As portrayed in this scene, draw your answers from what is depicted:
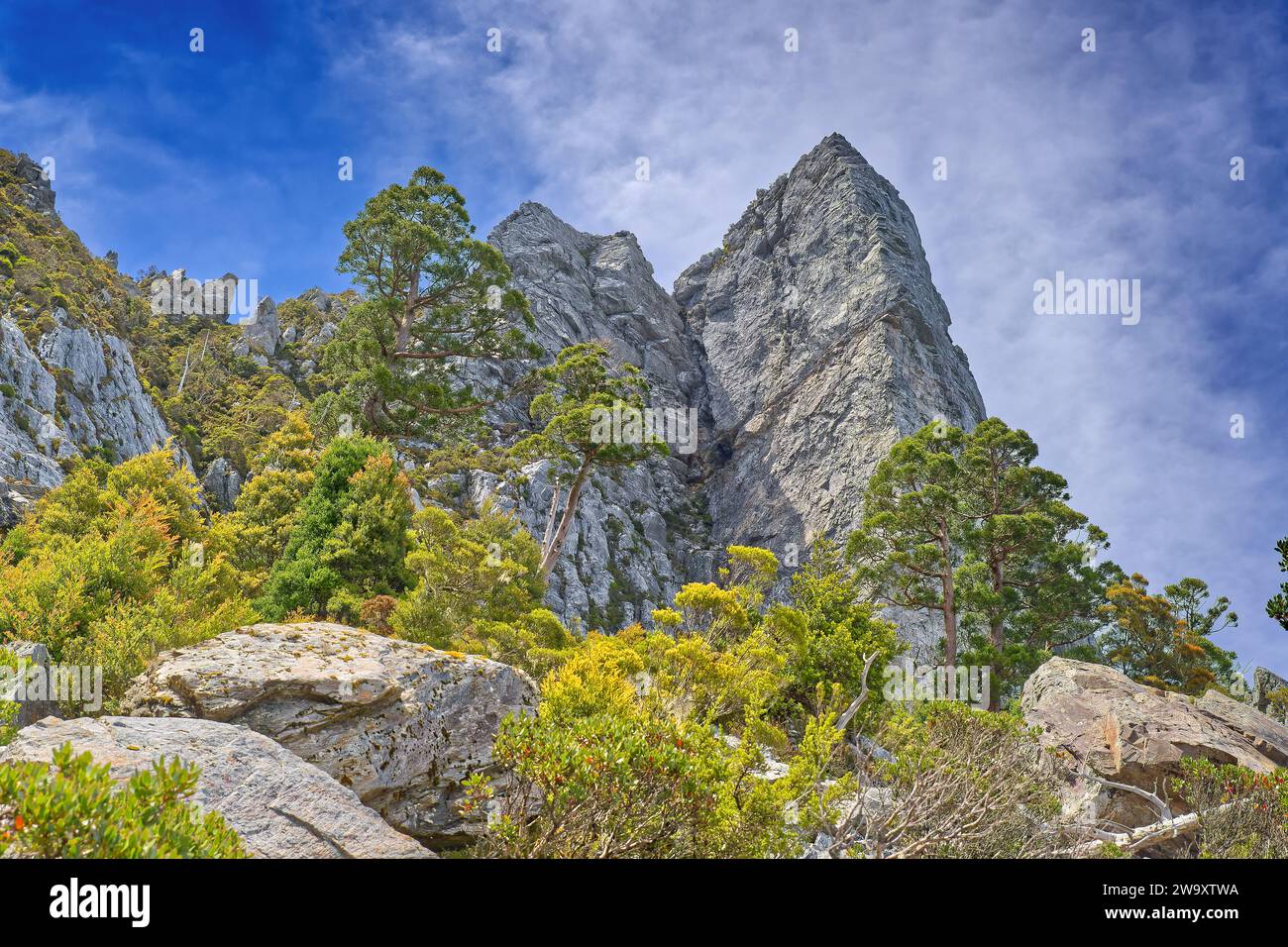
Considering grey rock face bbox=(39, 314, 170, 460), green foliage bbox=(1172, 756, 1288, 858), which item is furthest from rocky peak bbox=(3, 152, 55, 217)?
green foliage bbox=(1172, 756, 1288, 858)

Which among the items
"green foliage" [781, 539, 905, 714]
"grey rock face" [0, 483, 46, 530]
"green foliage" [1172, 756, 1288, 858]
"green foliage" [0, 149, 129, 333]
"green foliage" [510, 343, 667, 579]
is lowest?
"green foliage" [1172, 756, 1288, 858]

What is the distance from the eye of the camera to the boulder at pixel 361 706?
6.48 m

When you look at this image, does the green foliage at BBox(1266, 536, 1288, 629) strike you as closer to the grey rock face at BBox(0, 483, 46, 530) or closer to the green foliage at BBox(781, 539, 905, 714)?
the green foliage at BBox(781, 539, 905, 714)

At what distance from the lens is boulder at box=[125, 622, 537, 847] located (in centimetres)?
648

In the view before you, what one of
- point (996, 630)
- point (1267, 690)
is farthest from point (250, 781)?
point (1267, 690)

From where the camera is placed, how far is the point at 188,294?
216 ft

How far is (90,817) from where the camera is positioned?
2.94m

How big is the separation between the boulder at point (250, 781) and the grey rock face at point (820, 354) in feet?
146

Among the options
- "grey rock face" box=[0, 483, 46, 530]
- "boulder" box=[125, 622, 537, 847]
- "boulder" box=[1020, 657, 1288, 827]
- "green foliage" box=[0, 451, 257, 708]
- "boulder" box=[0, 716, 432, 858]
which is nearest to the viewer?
"boulder" box=[0, 716, 432, 858]

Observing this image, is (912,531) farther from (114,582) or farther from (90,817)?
(90,817)

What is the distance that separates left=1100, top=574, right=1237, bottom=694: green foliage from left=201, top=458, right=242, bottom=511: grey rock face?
4215cm

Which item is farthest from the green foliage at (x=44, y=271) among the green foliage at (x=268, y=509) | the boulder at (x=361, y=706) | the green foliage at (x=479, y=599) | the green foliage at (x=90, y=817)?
the green foliage at (x=90, y=817)
